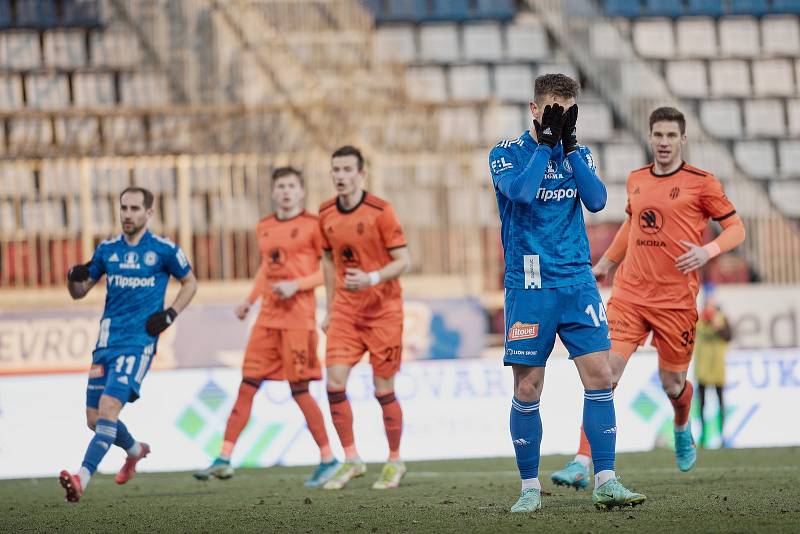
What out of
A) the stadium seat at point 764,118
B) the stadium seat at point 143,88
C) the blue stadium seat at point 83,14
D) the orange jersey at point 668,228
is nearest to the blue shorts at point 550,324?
the orange jersey at point 668,228

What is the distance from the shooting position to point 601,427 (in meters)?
6.32

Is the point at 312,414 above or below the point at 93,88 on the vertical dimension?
below

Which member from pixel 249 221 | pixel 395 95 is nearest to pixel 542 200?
pixel 249 221

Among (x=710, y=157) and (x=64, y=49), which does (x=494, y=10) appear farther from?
(x=64, y=49)

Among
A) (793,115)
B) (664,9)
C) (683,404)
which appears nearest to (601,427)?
(683,404)

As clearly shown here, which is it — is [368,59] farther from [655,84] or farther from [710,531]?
[710,531]

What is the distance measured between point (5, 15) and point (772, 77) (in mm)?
13113

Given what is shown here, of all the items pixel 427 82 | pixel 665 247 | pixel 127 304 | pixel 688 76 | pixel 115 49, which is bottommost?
pixel 127 304

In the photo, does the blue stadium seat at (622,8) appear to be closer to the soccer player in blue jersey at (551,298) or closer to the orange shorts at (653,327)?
the orange shorts at (653,327)

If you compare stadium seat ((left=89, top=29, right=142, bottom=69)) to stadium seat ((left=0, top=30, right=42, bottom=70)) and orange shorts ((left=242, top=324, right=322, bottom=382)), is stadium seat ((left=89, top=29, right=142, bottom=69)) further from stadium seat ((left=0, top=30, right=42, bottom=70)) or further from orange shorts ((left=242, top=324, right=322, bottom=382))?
orange shorts ((left=242, top=324, right=322, bottom=382))

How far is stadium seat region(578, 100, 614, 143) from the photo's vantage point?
71.1 ft

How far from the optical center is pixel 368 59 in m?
20.0

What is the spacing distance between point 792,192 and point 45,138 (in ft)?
39.2

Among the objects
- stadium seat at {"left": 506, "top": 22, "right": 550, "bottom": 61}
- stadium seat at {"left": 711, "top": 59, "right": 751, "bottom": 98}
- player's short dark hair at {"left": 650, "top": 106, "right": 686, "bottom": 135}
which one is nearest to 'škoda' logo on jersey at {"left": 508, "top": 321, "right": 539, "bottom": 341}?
player's short dark hair at {"left": 650, "top": 106, "right": 686, "bottom": 135}
